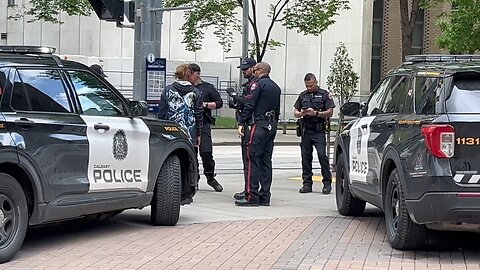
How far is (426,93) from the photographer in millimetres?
8102

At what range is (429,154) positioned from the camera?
24.7 feet

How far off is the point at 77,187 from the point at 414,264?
3.24 metres

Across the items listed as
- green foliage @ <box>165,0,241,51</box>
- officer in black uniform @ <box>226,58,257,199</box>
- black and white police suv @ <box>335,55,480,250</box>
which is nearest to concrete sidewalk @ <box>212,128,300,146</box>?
green foliage @ <box>165,0,241,51</box>

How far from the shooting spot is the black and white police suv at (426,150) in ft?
24.6

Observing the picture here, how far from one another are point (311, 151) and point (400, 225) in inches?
214

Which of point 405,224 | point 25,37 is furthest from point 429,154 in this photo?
point 25,37

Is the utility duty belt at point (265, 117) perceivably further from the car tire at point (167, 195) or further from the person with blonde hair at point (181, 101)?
the car tire at point (167, 195)

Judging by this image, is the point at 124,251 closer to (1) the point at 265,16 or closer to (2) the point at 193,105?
(2) the point at 193,105

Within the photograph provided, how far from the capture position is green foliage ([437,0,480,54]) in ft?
52.7

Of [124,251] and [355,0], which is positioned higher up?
[355,0]

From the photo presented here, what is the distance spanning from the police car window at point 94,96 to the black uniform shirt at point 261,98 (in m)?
2.57

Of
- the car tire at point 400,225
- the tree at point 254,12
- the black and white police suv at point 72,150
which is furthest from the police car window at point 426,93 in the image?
the tree at point 254,12

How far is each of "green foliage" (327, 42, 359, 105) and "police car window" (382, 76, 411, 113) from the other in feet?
91.4

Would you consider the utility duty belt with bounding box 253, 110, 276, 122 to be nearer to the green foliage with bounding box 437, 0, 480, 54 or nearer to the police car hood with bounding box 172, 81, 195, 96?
the police car hood with bounding box 172, 81, 195, 96
